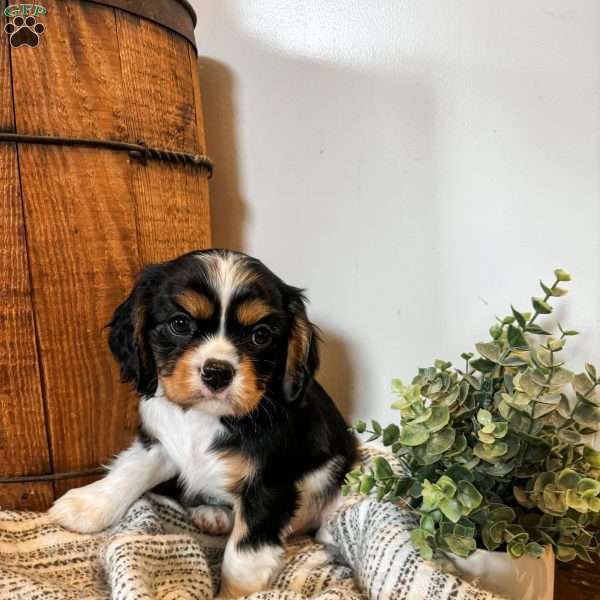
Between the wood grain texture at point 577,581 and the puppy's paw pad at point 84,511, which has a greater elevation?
the puppy's paw pad at point 84,511

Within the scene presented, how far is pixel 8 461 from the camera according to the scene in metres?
1.48

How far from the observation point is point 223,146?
2131mm

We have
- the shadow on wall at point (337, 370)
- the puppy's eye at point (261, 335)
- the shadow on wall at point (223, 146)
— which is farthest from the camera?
the shadow on wall at point (223, 146)

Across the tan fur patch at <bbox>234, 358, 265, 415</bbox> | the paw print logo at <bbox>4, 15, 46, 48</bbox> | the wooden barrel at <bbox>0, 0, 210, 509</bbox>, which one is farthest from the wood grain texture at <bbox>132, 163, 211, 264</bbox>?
the tan fur patch at <bbox>234, 358, 265, 415</bbox>

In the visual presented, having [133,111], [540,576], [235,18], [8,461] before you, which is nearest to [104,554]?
[8,461]

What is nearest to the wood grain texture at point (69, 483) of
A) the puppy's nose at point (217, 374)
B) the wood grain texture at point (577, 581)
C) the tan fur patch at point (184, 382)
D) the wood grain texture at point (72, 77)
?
the tan fur patch at point (184, 382)

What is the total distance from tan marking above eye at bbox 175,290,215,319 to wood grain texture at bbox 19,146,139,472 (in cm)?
31

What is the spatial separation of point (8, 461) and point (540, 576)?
126cm

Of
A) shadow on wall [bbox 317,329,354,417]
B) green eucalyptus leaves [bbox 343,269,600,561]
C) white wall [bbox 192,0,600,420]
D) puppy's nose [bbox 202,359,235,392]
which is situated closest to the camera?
green eucalyptus leaves [bbox 343,269,600,561]

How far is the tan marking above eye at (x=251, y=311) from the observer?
4.38 feet

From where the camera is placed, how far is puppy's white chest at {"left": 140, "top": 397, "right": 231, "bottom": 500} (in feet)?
4.75

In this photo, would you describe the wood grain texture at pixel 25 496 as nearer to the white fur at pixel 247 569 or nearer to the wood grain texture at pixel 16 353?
the wood grain texture at pixel 16 353

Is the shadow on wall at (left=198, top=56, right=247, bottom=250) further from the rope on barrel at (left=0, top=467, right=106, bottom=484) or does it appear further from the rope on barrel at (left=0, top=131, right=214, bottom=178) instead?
the rope on barrel at (left=0, top=467, right=106, bottom=484)

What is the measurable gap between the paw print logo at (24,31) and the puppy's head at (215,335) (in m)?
0.60
